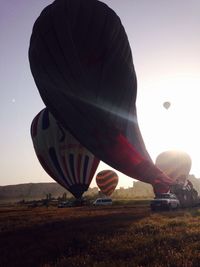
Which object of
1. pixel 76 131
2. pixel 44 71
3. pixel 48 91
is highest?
pixel 44 71

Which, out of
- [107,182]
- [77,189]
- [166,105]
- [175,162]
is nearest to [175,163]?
[175,162]

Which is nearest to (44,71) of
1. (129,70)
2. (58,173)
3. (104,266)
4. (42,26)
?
(42,26)

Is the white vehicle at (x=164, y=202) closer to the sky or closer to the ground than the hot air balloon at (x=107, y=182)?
closer to the ground

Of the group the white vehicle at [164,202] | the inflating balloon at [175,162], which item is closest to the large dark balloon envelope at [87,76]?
the white vehicle at [164,202]

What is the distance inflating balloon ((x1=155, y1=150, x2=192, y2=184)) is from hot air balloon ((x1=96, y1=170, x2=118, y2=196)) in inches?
458

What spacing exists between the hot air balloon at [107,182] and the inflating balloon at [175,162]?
38.1 feet

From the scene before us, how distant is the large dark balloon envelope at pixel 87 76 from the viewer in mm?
22703

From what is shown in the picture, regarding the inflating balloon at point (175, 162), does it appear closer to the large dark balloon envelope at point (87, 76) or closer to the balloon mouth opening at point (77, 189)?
the balloon mouth opening at point (77, 189)

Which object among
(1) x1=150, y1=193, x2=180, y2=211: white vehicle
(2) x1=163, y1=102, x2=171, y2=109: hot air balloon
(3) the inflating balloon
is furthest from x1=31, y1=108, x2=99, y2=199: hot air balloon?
(3) the inflating balloon

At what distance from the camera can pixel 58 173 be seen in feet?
147

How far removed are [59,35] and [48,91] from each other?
13.3 ft

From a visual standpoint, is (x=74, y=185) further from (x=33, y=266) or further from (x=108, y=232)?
(x=33, y=266)

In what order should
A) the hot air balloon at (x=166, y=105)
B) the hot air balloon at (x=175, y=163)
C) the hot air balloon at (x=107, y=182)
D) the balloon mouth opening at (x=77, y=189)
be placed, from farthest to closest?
the hot air balloon at (x=107, y=182) < the hot air balloon at (x=175, y=163) < the hot air balloon at (x=166, y=105) < the balloon mouth opening at (x=77, y=189)

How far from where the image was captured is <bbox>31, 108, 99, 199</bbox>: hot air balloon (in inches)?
1721
